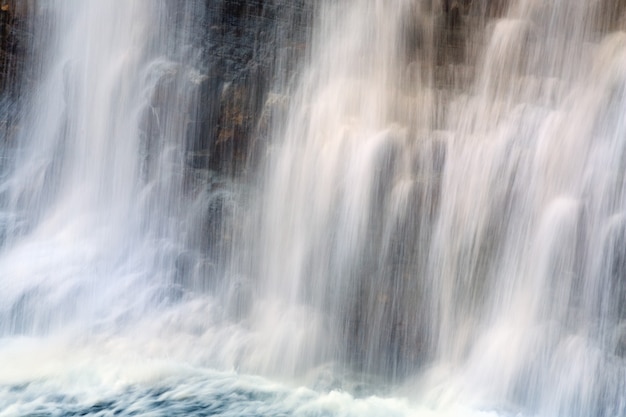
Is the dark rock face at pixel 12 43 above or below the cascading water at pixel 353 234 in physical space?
above

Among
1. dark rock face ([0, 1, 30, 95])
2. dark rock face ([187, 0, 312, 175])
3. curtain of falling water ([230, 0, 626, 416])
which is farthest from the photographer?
dark rock face ([0, 1, 30, 95])

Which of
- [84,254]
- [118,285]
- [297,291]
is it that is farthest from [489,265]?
Answer: [84,254]

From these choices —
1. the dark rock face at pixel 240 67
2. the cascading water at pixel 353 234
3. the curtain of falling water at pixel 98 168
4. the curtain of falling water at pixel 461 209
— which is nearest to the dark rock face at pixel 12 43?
the curtain of falling water at pixel 98 168

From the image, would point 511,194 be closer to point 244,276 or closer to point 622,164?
point 622,164

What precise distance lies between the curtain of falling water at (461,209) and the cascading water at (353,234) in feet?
0.09

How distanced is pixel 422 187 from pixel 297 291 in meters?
2.29

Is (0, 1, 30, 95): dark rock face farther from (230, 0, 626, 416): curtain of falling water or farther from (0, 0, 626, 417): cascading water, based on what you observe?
(230, 0, 626, 416): curtain of falling water

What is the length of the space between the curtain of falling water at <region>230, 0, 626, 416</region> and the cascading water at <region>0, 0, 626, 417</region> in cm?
3

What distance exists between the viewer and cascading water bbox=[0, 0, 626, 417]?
8.88 m

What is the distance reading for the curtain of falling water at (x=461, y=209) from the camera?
8836mm

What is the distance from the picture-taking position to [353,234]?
399 inches

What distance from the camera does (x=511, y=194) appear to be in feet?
31.2

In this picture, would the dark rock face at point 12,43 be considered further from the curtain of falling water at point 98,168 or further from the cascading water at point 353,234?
the cascading water at point 353,234

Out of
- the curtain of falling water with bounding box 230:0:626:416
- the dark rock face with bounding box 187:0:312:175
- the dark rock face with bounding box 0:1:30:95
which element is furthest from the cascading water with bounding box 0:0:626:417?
the dark rock face with bounding box 0:1:30:95
